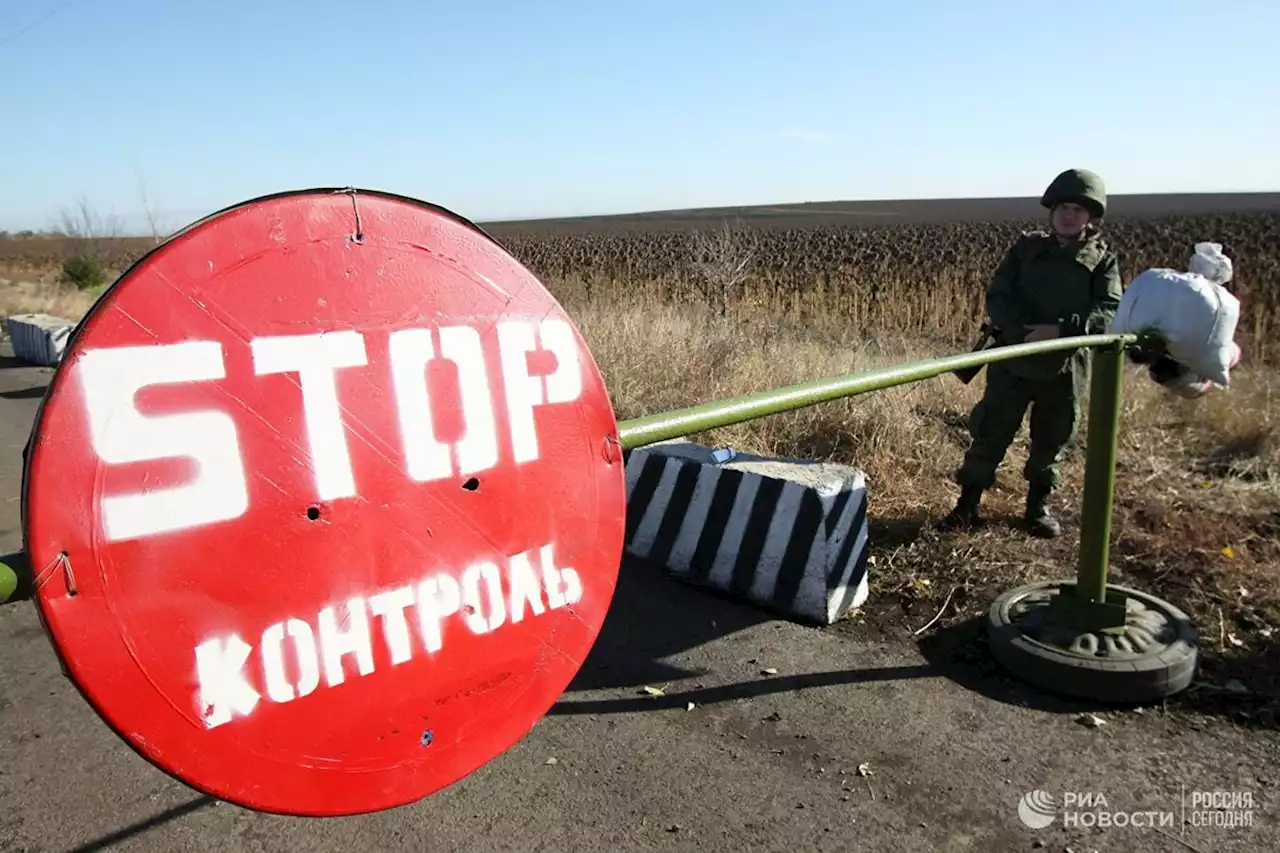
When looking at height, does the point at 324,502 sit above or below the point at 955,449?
above

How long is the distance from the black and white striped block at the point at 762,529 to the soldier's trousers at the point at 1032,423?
1.03 metres

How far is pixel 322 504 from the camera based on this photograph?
1.19 m

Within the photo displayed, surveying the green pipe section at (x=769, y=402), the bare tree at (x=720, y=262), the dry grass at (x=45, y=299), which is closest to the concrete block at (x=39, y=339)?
the dry grass at (x=45, y=299)

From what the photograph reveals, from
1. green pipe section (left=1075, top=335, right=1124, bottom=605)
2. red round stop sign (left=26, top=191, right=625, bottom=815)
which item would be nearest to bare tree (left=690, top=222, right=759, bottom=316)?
green pipe section (left=1075, top=335, right=1124, bottom=605)

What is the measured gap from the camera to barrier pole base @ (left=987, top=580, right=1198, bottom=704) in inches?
125

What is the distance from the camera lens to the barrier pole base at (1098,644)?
10.4 feet

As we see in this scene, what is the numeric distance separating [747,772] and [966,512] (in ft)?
8.54

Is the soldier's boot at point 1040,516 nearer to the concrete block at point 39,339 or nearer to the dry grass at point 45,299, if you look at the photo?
the concrete block at point 39,339

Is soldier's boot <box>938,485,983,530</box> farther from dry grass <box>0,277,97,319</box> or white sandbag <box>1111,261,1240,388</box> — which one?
dry grass <box>0,277,97,319</box>

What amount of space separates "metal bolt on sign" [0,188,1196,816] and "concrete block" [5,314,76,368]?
11.9 m

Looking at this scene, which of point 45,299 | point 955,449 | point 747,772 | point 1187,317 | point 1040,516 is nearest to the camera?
point 747,772

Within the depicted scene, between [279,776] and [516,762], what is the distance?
1902 mm

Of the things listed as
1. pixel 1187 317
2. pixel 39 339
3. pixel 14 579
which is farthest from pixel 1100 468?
pixel 39 339

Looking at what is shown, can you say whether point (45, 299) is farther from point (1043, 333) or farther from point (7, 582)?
point (7, 582)
